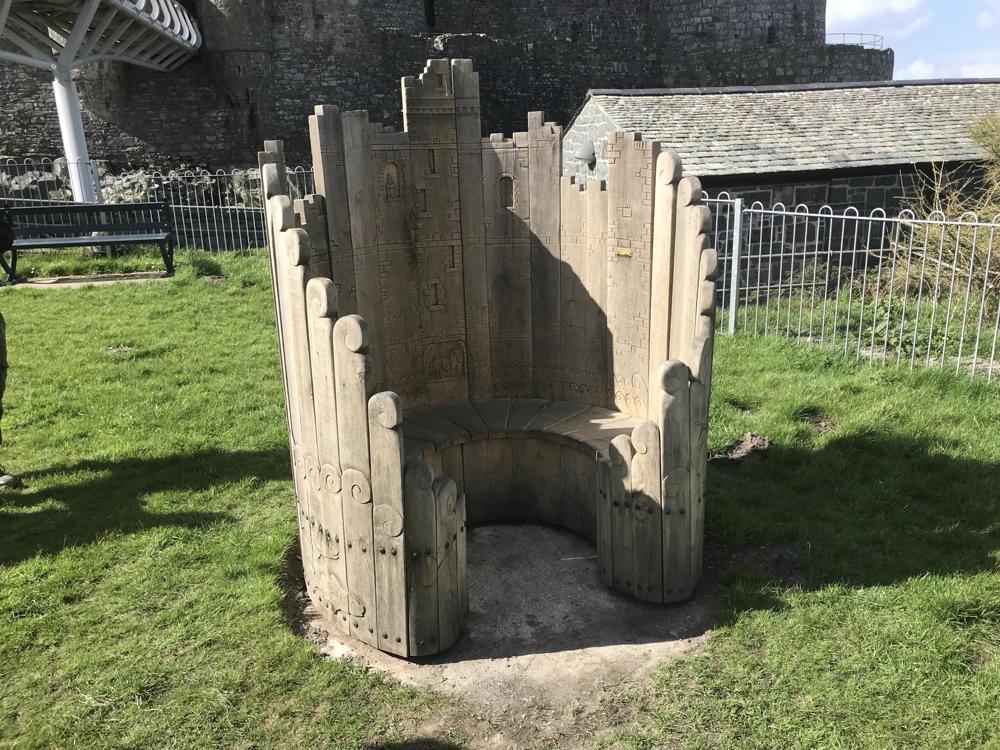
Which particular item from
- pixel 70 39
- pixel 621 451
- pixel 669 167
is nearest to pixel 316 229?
pixel 669 167

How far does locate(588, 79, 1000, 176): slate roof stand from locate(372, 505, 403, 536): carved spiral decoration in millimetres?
8866

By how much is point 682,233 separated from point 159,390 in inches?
193

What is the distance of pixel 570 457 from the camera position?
4.66 meters

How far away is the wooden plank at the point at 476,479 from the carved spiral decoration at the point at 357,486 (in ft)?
4.74

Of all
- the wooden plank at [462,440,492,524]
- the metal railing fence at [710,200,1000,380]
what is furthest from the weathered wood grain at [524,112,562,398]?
the metal railing fence at [710,200,1000,380]

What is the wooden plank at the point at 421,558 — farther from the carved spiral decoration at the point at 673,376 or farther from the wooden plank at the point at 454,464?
the wooden plank at the point at 454,464

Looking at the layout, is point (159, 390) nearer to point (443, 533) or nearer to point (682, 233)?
point (443, 533)

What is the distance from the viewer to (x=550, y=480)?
4.81 meters

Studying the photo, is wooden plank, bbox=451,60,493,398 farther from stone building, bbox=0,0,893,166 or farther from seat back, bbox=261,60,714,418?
stone building, bbox=0,0,893,166

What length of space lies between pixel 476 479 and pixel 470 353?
35.2 inches

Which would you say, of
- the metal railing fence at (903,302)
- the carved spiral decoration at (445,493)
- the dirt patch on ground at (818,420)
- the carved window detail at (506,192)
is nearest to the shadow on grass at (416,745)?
the carved spiral decoration at (445,493)

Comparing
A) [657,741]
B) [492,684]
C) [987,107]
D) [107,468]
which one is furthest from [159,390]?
[987,107]

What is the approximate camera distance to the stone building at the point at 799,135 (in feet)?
37.6

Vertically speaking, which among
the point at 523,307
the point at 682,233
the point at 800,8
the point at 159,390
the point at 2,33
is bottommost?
the point at 159,390
